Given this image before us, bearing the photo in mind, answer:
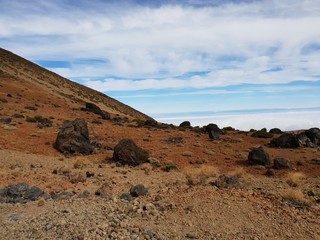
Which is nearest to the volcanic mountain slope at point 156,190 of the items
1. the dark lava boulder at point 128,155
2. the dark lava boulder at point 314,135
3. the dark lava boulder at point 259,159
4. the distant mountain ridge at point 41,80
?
the dark lava boulder at point 259,159

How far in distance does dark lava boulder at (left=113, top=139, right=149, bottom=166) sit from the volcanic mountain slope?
59 cm

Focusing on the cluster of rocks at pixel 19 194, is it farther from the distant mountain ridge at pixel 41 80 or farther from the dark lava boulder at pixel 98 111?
the distant mountain ridge at pixel 41 80

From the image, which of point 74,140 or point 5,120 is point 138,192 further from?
point 5,120

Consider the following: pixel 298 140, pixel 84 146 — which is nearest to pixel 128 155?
pixel 84 146

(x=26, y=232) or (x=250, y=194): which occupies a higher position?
(x=250, y=194)

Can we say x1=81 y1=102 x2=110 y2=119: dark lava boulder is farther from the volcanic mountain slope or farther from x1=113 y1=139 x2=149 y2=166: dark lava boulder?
x1=113 y1=139 x2=149 y2=166: dark lava boulder

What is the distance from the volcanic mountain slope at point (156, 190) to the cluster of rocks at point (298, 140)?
0.84m

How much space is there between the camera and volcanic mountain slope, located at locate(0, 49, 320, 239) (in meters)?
10.2

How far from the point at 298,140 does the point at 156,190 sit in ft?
64.7

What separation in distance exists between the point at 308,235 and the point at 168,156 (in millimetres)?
15144

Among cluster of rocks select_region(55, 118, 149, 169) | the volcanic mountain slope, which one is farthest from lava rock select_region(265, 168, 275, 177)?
cluster of rocks select_region(55, 118, 149, 169)

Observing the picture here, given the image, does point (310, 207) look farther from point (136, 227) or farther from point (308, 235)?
A: point (136, 227)

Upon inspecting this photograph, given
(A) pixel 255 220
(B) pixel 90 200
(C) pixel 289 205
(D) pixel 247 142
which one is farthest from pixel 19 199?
(D) pixel 247 142

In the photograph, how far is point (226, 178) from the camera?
50.7 feet
